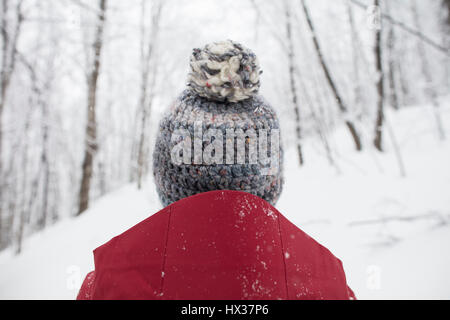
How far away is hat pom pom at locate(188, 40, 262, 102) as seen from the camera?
71 cm

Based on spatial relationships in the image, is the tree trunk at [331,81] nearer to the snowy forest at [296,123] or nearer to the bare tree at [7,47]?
the snowy forest at [296,123]

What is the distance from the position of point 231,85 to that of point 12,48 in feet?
14.0

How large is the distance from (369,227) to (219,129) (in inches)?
88.0

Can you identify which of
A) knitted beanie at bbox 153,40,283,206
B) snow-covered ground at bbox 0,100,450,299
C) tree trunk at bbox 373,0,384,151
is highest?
tree trunk at bbox 373,0,384,151

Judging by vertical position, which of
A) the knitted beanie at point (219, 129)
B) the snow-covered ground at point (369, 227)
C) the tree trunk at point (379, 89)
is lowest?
the snow-covered ground at point (369, 227)

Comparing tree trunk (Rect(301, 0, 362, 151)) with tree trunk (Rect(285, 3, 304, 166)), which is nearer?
tree trunk (Rect(301, 0, 362, 151))

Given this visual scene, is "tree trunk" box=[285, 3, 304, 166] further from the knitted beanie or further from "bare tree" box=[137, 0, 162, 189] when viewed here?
the knitted beanie

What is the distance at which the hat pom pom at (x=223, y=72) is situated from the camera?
28.1 inches

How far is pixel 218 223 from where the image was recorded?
1.92ft

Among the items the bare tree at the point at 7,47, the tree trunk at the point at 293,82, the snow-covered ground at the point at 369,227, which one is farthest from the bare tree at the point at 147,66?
the tree trunk at the point at 293,82

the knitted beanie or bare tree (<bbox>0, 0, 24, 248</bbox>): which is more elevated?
bare tree (<bbox>0, 0, 24, 248</bbox>)

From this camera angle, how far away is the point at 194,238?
0.58 metres

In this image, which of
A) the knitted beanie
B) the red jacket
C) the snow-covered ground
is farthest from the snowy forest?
the red jacket

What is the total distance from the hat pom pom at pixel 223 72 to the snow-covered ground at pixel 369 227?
75 cm
